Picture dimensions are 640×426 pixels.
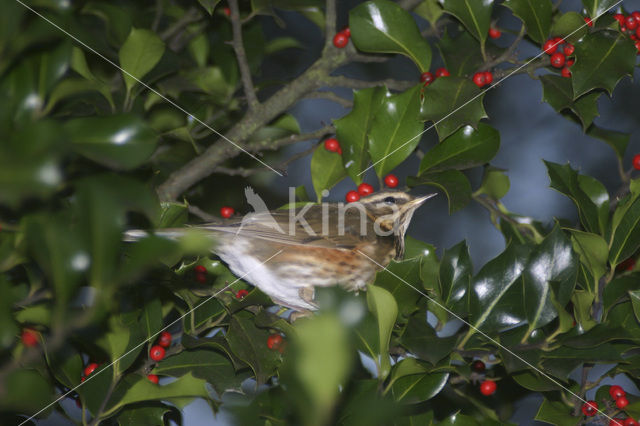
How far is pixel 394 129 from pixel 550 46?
263 millimetres

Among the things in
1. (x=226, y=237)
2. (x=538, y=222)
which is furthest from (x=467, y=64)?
(x=226, y=237)

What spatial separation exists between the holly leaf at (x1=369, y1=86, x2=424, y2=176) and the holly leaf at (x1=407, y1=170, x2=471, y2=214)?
0.05 m

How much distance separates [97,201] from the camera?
31 cm

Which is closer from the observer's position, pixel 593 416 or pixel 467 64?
pixel 593 416

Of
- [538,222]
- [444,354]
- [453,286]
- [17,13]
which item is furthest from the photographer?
[538,222]

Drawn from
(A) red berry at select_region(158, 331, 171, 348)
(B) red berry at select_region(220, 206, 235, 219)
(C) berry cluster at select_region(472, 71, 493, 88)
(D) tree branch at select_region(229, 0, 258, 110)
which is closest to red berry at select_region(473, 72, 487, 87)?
(C) berry cluster at select_region(472, 71, 493, 88)

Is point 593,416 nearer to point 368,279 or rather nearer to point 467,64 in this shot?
point 368,279

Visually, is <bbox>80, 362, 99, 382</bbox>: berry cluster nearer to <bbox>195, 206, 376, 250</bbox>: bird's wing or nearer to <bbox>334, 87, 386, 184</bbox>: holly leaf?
<bbox>195, 206, 376, 250</bbox>: bird's wing

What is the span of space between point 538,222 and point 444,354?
1.50 feet

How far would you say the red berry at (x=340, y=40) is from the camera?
102 cm

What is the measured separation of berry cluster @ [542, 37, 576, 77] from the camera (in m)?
0.91

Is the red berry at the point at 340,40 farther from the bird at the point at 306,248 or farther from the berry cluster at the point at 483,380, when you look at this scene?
the berry cluster at the point at 483,380

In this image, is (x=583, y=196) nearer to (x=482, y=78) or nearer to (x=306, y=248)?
(x=482, y=78)

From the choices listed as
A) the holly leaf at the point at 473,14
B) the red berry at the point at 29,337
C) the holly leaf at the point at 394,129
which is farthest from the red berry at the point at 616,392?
the red berry at the point at 29,337
